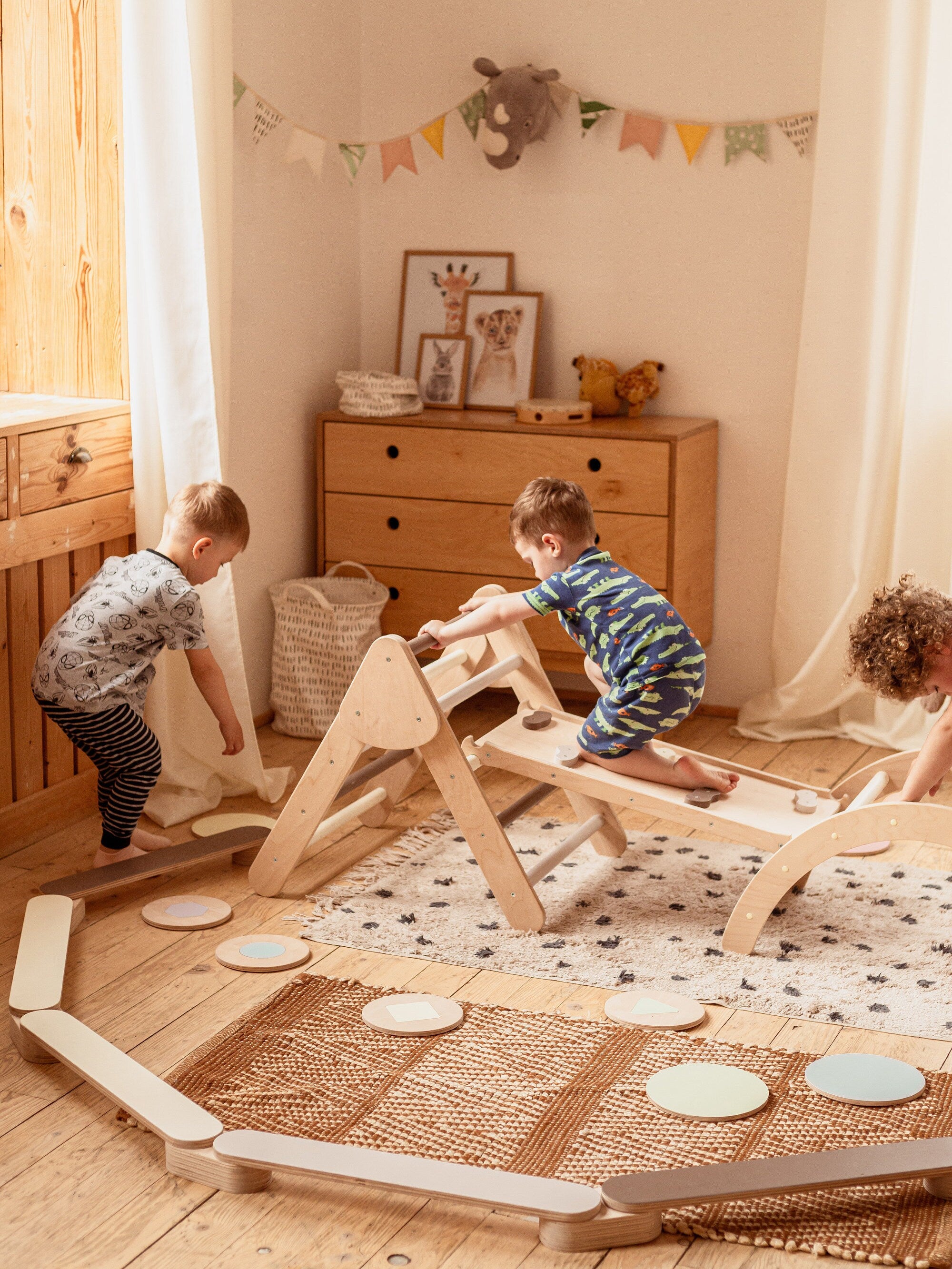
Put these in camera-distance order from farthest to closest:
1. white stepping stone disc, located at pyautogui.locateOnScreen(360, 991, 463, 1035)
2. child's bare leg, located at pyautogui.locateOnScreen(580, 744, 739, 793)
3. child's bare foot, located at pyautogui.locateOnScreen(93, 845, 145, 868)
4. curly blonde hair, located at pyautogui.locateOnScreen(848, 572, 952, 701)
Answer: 1. child's bare foot, located at pyautogui.locateOnScreen(93, 845, 145, 868)
2. child's bare leg, located at pyautogui.locateOnScreen(580, 744, 739, 793)
3. curly blonde hair, located at pyautogui.locateOnScreen(848, 572, 952, 701)
4. white stepping stone disc, located at pyautogui.locateOnScreen(360, 991, 463, 1035)

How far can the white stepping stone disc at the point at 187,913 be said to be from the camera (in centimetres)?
252

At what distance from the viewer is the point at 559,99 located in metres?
3.81

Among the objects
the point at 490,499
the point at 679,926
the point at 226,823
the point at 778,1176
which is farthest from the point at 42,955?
the point at 490,499

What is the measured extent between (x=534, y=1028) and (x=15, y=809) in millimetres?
1318

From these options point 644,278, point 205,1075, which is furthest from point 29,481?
point 644,278

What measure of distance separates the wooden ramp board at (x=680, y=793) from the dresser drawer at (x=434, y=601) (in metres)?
0.98

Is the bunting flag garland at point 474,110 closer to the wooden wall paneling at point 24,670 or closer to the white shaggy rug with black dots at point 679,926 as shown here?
the wooden wall paneling at point 24,670

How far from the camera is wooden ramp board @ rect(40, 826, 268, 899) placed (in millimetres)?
2570

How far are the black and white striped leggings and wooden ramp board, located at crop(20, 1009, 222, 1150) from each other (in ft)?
2.20

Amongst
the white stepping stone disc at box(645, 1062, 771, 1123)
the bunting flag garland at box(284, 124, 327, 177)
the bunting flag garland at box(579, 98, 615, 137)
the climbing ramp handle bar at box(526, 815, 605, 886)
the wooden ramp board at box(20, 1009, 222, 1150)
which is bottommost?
the white stepping stone disc at box(645, 1062, 771, 1123)

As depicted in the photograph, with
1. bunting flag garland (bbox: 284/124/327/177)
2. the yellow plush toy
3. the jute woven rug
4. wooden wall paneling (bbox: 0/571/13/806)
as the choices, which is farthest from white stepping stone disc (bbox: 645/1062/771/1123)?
bunting flag garland (bbox: 284/124/327/177)

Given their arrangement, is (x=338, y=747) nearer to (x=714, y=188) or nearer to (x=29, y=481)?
(x=29, y=481)

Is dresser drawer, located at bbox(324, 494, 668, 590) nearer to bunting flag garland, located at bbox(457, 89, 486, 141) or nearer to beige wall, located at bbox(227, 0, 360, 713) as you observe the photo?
beige wall, located at bbox(227, 0, 360, 713)

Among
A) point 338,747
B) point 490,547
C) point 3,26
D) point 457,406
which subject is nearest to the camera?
point 338,747
